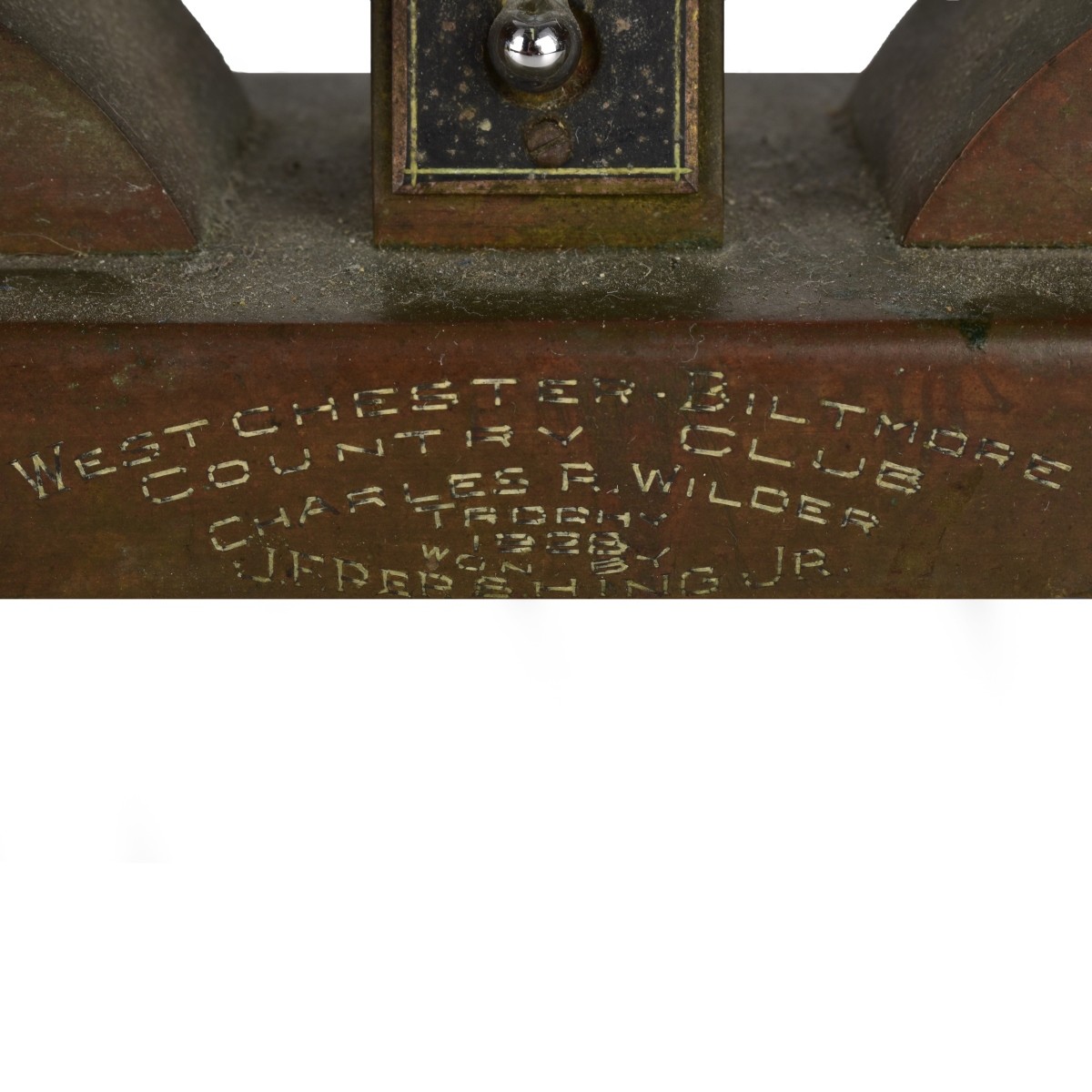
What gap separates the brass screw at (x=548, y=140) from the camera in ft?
6.48

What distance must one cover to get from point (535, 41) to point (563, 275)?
21 cm

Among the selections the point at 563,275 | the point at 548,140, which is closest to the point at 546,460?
the point at 563,275

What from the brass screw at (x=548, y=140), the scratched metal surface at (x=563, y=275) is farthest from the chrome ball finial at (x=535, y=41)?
the scratched metal surface at (x=563, y=275)

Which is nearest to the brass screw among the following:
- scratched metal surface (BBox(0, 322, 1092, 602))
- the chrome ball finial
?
the chrome ball finial

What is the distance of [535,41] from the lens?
1899 millimetres

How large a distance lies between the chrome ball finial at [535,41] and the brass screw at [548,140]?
47 mm

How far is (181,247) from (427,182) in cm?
23

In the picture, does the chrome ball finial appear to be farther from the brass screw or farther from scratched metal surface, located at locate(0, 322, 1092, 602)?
scratched metal surface, located at locate(0, 322, 1092, 602)

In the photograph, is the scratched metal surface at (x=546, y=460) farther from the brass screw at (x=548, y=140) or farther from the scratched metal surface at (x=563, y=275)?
the brass screw at (x=548, y=140)

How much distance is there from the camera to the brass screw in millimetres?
1976

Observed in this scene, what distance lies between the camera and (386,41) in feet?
6.58

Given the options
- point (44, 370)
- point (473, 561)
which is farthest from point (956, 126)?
point (44, 370)

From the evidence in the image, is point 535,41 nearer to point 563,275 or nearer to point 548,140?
point 548,140

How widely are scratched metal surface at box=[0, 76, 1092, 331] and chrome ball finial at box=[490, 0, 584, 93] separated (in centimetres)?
18
